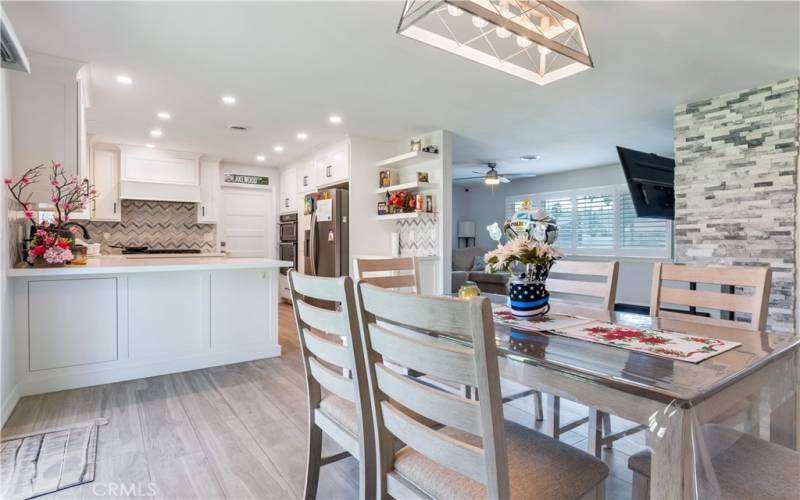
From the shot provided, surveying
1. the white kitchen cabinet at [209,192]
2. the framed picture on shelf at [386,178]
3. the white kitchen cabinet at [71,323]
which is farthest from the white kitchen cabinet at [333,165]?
the white kitchen cabinet at [71,323]

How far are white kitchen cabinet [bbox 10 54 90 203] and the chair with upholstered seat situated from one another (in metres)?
3.68

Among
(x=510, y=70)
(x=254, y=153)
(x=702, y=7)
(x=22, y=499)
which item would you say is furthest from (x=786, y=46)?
(x=254, y=153)

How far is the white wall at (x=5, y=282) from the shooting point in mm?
2338

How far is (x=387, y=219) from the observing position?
5.16m

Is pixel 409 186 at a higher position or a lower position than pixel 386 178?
lower

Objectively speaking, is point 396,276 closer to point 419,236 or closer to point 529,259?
point 529,259

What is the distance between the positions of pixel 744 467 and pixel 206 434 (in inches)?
89.0

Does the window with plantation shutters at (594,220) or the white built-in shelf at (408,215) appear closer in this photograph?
the white built-in shelf at (408,215)

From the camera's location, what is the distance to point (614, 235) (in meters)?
6.61

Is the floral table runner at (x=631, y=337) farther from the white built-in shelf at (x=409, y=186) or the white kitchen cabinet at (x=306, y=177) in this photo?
the white kitchen cabinet at (x=306, y=177)

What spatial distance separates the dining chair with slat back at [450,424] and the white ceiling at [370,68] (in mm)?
1931

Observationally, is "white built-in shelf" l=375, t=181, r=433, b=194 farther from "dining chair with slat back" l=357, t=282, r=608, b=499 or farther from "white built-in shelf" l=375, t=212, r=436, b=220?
"dining chair with slat back" l=357, t=282, r=608, b=499

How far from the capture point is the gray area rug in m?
1.70

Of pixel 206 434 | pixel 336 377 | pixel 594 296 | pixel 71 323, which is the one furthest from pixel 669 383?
pixel 71 323
